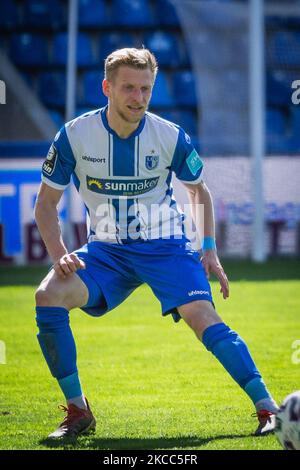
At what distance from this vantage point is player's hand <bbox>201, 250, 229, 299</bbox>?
193 inches

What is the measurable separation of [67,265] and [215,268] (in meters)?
0.74

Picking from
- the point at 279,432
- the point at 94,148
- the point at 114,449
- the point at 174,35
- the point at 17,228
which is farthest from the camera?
the point at 174,35

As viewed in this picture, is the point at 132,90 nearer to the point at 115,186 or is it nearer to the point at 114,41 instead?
the point at 115,186

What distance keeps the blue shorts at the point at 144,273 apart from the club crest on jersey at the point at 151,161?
1.22 ft

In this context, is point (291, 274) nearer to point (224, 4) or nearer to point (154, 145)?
point (224, 4)

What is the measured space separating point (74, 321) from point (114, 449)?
461cm

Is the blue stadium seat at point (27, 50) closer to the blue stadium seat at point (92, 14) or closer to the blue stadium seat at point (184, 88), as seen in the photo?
the blue stadium seat at point (92, 14)

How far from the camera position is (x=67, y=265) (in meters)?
4.70

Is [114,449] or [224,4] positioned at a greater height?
[224,4]

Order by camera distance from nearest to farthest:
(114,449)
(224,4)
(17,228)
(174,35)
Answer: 1. (114,449)
2. (17,228)
3. (224,4)
4. (174,35)

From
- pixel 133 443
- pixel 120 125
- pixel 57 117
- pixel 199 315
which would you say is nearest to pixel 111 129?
pixel 120 125

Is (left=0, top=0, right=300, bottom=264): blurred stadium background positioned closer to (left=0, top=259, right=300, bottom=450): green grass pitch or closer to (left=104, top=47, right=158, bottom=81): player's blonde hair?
(left=0, top=259, right=300, bottom=450): green grass pitch

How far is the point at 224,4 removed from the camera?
14.9 metres

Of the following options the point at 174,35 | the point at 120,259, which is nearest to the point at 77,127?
the point at 120,259
